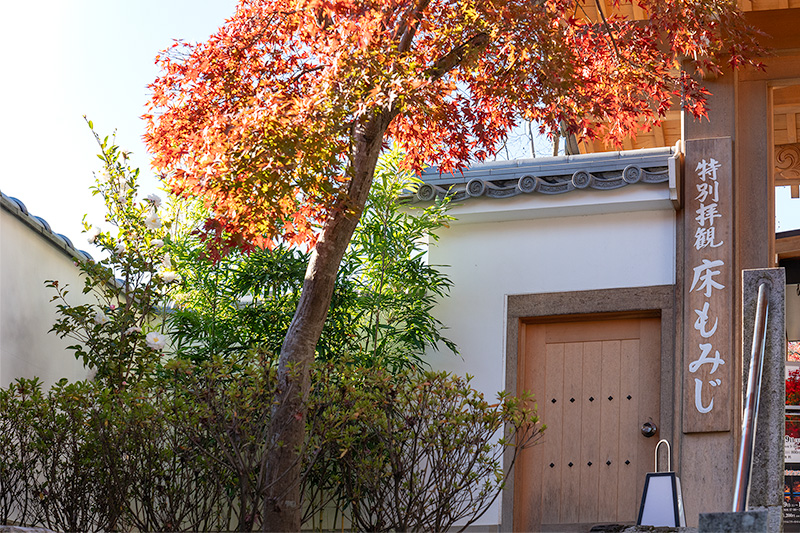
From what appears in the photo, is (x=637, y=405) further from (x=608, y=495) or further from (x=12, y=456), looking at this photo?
(x=12, y=456)

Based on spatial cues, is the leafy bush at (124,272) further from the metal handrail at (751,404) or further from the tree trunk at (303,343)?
the metal handrail at (751,404)

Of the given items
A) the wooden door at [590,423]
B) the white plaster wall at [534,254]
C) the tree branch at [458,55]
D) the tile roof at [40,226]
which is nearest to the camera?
the tree branch at [458,55]

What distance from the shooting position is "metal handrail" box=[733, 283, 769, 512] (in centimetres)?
386

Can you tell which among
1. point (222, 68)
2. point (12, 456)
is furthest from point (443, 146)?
point (12, 456)

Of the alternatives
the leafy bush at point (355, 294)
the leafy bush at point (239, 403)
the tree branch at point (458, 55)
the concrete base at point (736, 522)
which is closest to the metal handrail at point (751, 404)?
the concrete base at point (736, 522)

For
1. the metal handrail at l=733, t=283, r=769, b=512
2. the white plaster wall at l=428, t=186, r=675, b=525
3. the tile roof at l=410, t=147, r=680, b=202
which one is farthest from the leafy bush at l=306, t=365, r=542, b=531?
the tile roof at l=410, t=147, r=680, b=202

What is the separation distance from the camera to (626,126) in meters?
5.66

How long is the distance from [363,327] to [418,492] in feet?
7.05

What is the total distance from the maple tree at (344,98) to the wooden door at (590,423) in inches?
70.3

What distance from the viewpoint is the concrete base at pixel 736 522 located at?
10.8 ft

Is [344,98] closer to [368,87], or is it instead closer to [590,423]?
[368,87]

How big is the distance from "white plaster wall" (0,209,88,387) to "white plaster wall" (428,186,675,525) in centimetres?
274

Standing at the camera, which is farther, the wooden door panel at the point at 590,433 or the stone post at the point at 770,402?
the wooden door panel at the point at 590,433

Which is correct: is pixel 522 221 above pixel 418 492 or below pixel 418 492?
above
